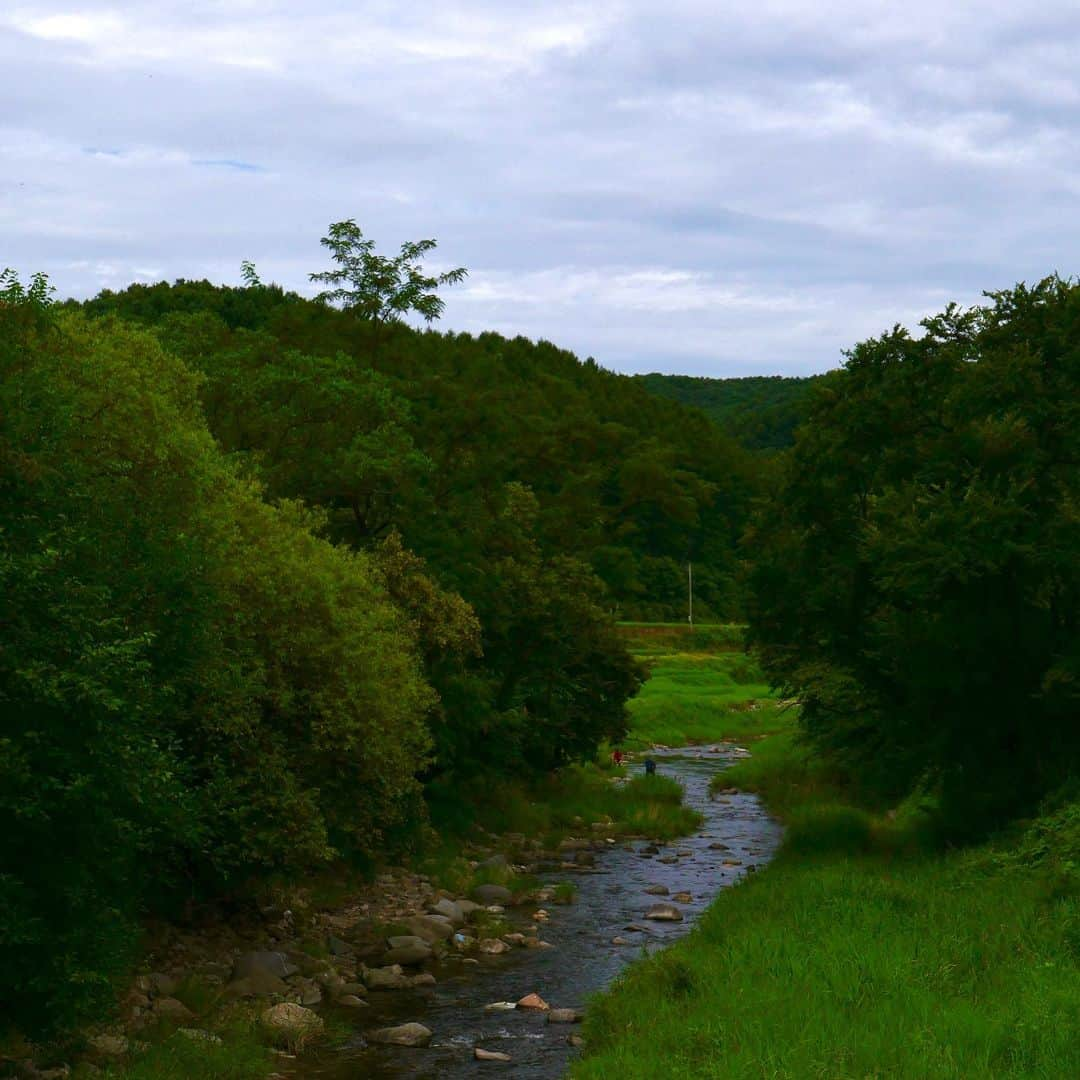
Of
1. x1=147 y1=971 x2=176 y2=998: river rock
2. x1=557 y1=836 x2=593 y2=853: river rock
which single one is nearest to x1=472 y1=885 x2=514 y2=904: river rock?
x1=557 y1=836 x2=593 y2=853: river rock

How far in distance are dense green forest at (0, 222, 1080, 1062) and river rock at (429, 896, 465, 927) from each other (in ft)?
8.62

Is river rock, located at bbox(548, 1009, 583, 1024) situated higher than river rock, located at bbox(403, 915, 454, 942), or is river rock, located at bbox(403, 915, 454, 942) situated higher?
river rock, located at bbox(548, 1009, 583, 1024)

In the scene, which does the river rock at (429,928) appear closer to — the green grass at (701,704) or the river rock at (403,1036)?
the river rock at (403,1036)

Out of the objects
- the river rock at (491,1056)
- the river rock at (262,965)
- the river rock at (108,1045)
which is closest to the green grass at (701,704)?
the river rock at (262,965)

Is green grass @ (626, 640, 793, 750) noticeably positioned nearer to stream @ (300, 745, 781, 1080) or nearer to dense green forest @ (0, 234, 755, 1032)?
dense green forest @ (0, 234, 755, 1032)

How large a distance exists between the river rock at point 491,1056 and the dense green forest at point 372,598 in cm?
569

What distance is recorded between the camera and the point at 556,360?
186 meters

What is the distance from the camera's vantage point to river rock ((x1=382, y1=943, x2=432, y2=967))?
27438 millimetres

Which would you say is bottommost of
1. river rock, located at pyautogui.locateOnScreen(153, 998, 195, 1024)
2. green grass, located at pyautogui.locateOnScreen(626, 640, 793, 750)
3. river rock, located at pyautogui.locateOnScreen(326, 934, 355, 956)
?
green grass, located at pyautogui.locateOnScreen(626, 640, 793, 750)

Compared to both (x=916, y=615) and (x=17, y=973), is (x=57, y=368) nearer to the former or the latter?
(x=17, y=973)

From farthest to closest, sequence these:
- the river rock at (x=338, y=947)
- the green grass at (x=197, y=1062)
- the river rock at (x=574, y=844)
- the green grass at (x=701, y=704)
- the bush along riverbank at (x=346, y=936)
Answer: the green grass at (x=701, y=704) < the river rock at (x=574, y=844) < the river rock at (x=338, y=947) < the bush along riverbank at (x=346, y=936) < the green grass at (x=197, y=1062)

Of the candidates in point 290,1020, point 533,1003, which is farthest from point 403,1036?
point 533,1003

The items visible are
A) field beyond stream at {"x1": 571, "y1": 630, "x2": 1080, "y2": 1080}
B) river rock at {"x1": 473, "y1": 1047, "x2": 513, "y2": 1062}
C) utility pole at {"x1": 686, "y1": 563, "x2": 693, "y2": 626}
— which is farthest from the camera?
utility pole at {"x1": 686, "y1": 563, "x2": 693, "y2": 626}

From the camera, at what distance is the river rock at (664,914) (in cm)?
3145
